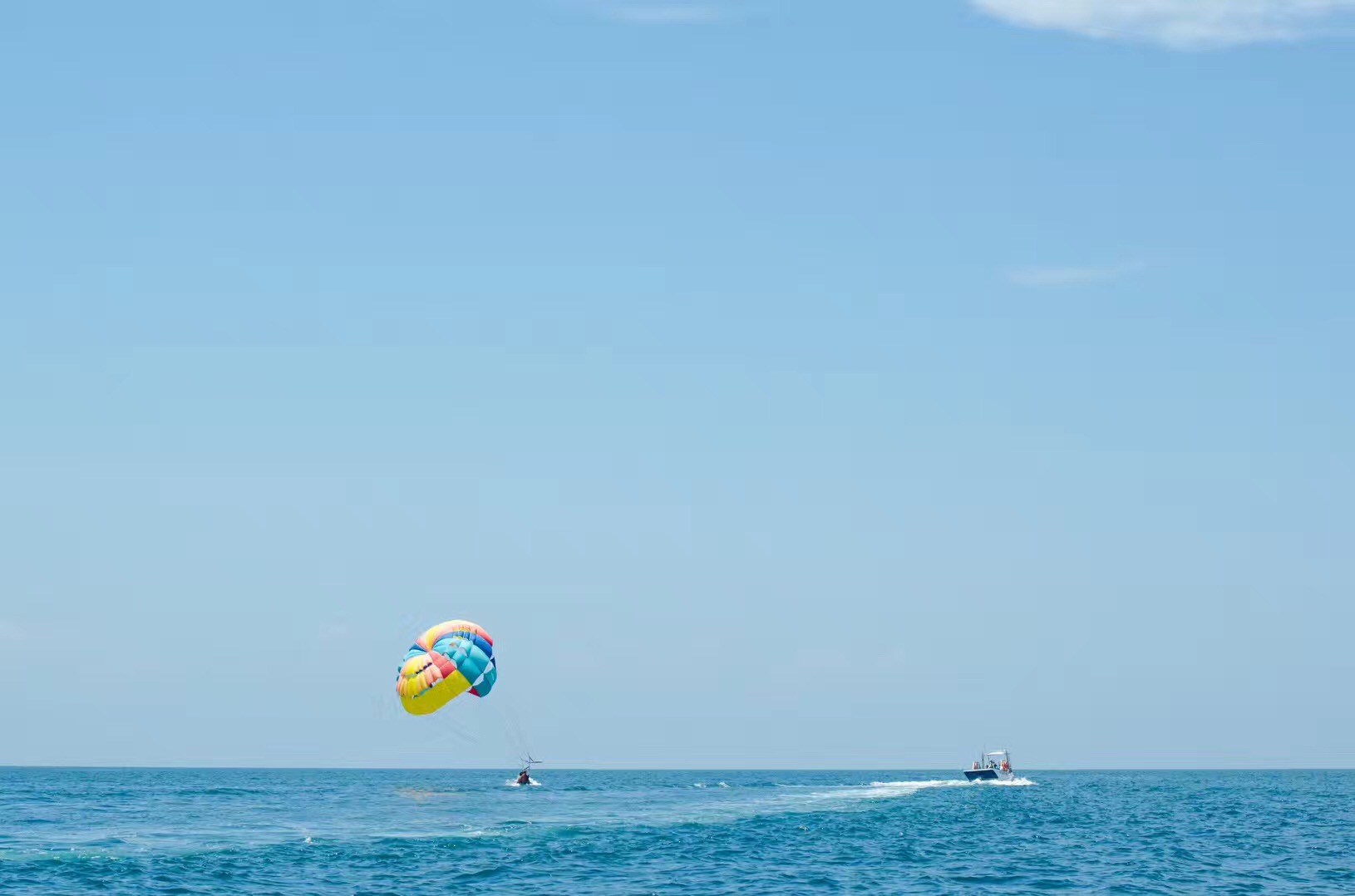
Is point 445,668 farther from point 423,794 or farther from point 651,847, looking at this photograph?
point 423,794

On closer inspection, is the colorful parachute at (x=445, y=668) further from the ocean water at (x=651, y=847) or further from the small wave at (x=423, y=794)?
the small wave at (x=423, y=794)

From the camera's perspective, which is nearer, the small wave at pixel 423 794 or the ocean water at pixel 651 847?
the ocean water at pixel 651 847

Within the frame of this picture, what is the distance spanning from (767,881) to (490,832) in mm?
20119

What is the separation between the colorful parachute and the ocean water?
627 centimetres

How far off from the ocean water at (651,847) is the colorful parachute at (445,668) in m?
6.27

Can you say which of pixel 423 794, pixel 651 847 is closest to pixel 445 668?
pixel 651 847

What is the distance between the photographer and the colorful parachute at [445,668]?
262 feet

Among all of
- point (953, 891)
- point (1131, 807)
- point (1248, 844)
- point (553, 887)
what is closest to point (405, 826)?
point (553, 887)

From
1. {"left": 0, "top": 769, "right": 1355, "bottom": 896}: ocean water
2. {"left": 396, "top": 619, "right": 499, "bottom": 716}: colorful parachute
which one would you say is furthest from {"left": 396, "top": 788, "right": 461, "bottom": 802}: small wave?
{"left": 396, "top": 619, "right": 499, "bottom": 716}: colorful parachute

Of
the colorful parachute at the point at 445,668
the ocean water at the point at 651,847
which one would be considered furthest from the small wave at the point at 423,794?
the colorful parachute at the point at 445,668

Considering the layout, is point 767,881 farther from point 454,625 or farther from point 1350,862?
point 454,625

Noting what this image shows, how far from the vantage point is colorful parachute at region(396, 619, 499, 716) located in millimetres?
79750

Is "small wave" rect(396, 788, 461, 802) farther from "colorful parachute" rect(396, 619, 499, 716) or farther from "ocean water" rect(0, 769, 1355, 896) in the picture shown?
"colorful parachute" rect(396, 619, 499, 716)

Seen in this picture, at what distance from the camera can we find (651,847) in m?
61.8
